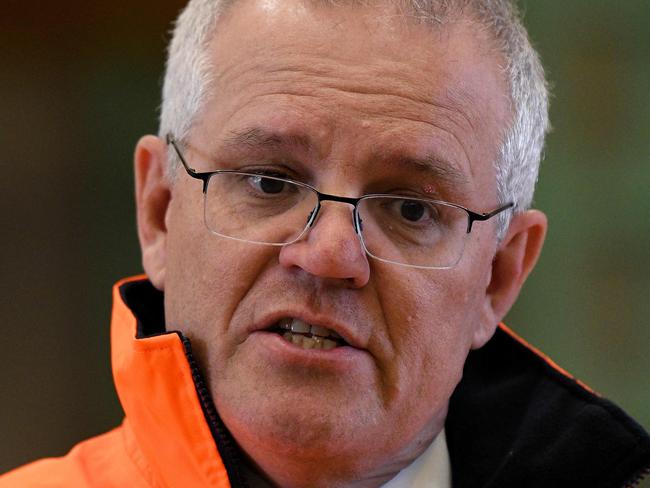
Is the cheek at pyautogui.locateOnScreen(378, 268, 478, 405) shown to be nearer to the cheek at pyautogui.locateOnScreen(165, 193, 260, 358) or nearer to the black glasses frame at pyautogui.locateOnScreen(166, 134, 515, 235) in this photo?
the black glasses frame at pyautogui.locateOnScreen(166, 134, 515, 235)

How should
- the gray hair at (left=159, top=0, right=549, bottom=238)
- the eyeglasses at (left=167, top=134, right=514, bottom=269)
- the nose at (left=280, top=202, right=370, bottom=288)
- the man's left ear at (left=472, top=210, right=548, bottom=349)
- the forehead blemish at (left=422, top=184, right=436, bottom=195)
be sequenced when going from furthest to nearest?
the man's left ear at (left=472, top=210, right=548, bottom=349), the gray hair at (left=159, top=0, right=549, bottom=238), the forehead blemish at (left=422, top=184, right=436, bottom=195), the eyeglasses at (left=167, top=134, right=514, bottom=269), the nose at (left=280, top=202, right=370, bottom=288)

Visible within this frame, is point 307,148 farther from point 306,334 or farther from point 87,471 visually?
point 87,471

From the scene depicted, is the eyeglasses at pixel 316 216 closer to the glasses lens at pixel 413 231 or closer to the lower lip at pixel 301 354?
the glasses lens at pixel 413 231

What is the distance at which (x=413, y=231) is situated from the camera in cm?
207

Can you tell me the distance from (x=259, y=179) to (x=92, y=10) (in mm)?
3823

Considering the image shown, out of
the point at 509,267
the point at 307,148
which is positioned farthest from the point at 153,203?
the point at 509,267

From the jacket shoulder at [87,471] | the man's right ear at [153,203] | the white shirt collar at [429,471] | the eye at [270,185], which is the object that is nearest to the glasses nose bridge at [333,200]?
the eye at [270,185]

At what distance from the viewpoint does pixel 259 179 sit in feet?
6.68

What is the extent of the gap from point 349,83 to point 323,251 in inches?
14.9

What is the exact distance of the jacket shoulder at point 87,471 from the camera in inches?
87.4

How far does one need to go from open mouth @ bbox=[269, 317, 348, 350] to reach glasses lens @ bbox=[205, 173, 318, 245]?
0.54 ft

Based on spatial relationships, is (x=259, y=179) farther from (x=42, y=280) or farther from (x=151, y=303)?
(x=42, y=280)

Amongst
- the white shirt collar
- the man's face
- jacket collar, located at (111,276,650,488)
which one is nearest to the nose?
the man's face

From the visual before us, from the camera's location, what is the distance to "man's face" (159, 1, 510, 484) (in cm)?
191
